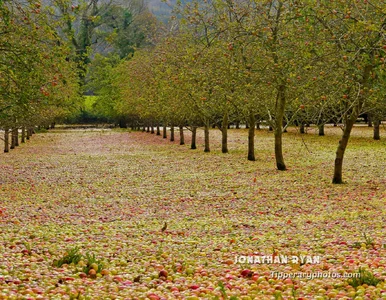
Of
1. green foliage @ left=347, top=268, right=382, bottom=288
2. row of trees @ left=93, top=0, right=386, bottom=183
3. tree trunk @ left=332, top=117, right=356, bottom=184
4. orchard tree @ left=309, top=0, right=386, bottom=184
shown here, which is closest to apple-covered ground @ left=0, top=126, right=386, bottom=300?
green foliage @ left=347, top=268, right=382, bottom=288

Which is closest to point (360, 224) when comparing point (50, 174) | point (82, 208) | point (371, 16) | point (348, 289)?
point (348, 289)

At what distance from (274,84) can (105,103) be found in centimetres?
6499

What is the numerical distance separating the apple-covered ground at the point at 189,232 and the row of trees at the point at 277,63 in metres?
2.88

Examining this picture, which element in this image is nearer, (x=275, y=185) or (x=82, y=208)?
(x=82, y=208)

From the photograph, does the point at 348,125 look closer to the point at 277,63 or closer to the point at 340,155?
the point at 340,155

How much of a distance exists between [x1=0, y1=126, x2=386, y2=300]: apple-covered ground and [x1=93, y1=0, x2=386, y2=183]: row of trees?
2.88 m

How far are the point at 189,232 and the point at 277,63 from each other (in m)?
10.3

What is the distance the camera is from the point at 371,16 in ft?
48.6

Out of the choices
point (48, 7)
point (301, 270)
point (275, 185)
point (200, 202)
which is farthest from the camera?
point (275, 185)

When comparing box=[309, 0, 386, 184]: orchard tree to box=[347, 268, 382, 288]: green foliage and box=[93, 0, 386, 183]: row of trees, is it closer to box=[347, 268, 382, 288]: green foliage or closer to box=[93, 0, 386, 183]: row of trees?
box=[93, 0, 386, 183]: row of trees

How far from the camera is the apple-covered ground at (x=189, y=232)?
22.7ft

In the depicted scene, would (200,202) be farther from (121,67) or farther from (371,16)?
(121,67)

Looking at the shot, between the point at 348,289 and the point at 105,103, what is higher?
the point at 105,103
